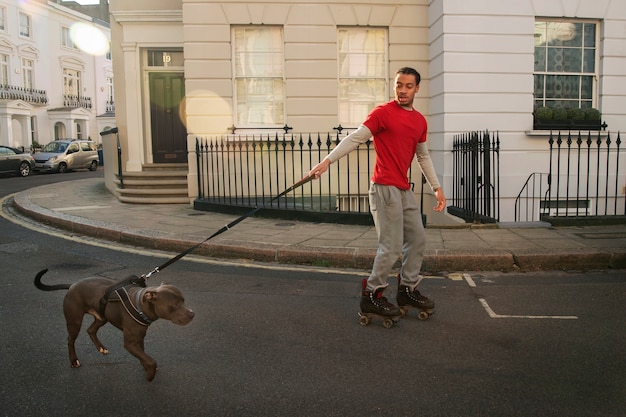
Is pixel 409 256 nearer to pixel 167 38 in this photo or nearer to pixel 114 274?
pixel 114 274

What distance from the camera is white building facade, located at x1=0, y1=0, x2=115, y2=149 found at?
3753 cm

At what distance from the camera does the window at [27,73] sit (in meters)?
39.2

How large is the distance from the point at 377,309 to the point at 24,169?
24681 millimetres

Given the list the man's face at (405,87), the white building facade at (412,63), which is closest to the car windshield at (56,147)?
the white building facade at (412,63)

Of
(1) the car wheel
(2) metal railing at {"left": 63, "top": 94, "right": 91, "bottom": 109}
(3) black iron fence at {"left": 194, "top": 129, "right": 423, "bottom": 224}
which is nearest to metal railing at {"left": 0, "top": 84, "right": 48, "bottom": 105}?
(2) metal railing at {"left": 63, "top": 94, "right": 91, "bottom": 109}

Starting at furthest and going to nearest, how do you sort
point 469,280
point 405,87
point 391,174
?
point 469,280, point 391,174, point 405,87

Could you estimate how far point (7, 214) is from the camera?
35.7ft

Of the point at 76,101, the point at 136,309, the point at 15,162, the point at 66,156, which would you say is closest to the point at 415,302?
the point at 136,309

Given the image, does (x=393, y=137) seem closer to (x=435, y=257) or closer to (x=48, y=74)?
(x=435, y=257)

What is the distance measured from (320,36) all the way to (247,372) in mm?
8900

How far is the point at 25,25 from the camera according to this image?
1548 inches

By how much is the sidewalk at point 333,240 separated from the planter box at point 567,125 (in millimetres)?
2522

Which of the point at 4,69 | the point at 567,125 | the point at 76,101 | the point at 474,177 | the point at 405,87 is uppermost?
the point at 4,69

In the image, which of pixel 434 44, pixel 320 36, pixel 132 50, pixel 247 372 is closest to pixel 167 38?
pixel 132 50
